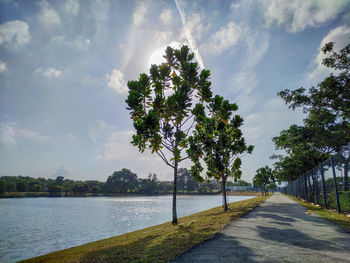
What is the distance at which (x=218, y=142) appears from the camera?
20.2 meters

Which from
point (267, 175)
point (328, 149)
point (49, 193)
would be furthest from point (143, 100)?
point (49, 193)

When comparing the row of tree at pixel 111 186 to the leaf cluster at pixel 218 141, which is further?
the row of tree at pixel 111 186

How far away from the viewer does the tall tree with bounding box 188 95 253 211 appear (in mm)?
13868

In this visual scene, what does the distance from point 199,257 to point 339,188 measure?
440 inches

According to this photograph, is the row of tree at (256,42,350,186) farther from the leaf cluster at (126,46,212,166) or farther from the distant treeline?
the distant treeline

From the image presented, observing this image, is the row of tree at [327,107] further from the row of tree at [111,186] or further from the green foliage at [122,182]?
the green foliage at [122,182]

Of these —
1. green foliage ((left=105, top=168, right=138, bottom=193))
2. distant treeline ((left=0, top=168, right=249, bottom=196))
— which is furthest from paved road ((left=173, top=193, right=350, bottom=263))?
green foliage ((left=105, top=168, right=138, bottom=193))

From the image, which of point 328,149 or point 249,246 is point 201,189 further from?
point 249,246

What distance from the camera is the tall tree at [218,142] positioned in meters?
13.9

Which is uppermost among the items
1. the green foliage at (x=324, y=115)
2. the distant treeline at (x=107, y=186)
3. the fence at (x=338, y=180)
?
the green foliage at (x=324, y=115)

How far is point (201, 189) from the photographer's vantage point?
155 meters

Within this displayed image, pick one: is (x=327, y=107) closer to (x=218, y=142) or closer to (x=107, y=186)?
(x=218, y=142)

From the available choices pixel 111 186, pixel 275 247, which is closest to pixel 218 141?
pixel 275 247

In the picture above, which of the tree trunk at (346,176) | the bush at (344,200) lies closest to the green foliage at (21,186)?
the bush at (344,200)
